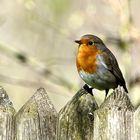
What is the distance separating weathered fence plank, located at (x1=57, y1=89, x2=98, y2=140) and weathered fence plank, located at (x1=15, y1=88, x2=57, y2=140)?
39 millimetres

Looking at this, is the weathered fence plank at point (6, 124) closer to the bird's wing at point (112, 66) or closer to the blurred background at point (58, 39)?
the bird's wing at point (112, 66)

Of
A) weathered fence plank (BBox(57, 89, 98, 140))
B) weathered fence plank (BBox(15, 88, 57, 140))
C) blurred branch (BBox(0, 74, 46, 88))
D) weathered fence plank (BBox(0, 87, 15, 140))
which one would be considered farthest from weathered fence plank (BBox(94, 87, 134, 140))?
blurred branch (BBox(0, 74, 46, 88))

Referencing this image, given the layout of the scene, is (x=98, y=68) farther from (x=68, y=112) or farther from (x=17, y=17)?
(x=17, y=17)

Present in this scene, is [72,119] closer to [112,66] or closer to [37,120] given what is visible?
[37,120]

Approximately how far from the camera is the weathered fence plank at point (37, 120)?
2730 mm

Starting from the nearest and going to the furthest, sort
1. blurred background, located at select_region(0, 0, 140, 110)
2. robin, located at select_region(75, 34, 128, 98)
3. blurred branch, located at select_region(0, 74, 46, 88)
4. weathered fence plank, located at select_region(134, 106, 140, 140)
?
1. weathered fence plank, located at select_region(134, 106, 140, 140)
2. robin, located at select_region(75, 34, 128, 98)
3. blurred background, located at select_region(0, 0, 140, 110)
4. blurred branch, located at select_region(0, 74, 46, 88)

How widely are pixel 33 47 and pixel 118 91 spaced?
178 inches

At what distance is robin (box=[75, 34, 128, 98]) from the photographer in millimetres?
4461

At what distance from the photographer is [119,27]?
5.54 metres

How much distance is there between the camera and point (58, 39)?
6.96 metres

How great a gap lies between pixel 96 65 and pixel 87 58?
197 millimetres

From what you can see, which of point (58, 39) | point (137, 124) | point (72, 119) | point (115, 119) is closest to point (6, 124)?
point (72, 119)

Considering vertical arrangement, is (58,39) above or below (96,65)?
above

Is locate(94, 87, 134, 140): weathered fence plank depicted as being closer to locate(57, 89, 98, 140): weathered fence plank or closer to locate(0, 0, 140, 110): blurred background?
locate(57, 89, 98, 140): weathered fence plank
